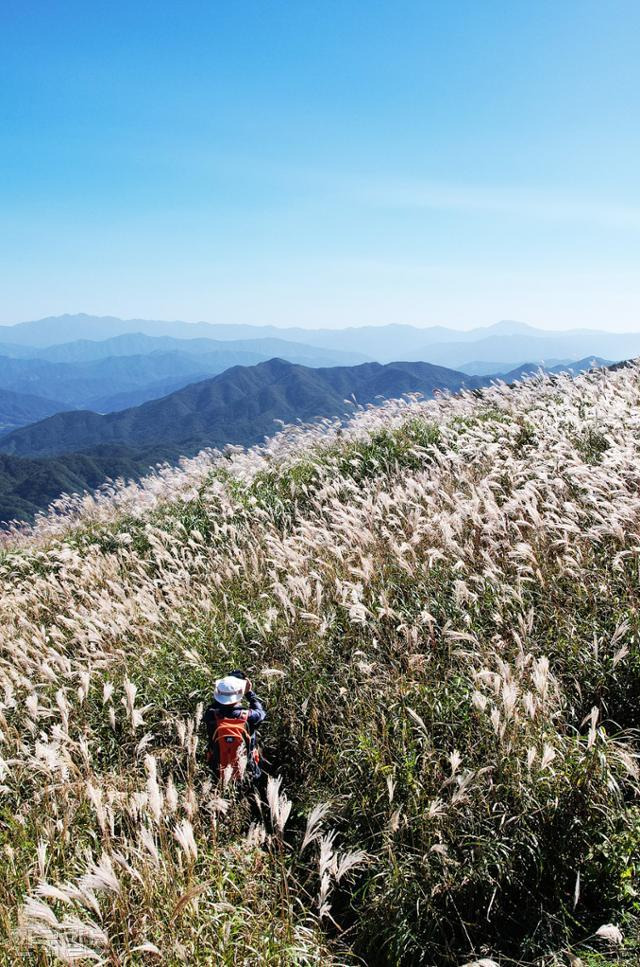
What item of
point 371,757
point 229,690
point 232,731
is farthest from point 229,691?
point 371,757

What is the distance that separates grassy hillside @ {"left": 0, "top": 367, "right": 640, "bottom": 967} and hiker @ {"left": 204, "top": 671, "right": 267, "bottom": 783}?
217 millimetres

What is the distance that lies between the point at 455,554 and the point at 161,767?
10.2 ft

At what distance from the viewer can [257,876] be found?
323 centimetres

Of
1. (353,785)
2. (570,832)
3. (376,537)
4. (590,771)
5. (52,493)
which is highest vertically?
(376,537)

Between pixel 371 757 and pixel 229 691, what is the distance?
110 cm

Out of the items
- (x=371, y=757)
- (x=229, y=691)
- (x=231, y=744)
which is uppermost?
(x=229, y=691)

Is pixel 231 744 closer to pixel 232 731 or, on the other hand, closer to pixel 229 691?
pixel 232 731

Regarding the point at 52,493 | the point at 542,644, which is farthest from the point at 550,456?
the point at 52,493

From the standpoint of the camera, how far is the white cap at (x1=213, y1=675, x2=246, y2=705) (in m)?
4.00

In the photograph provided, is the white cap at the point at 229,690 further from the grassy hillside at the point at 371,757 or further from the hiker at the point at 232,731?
the grassy hillside at the point at 371,757

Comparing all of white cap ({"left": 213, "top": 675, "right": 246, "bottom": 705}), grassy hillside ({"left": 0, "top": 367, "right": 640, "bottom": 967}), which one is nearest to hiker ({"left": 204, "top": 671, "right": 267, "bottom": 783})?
white cap ({"left": 213, "top": 675, "right": 246, "bottom": 705})

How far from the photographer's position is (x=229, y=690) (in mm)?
4000

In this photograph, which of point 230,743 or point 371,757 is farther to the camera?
point 230,743

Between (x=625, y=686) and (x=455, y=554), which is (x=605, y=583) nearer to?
(x=625, y=686)
